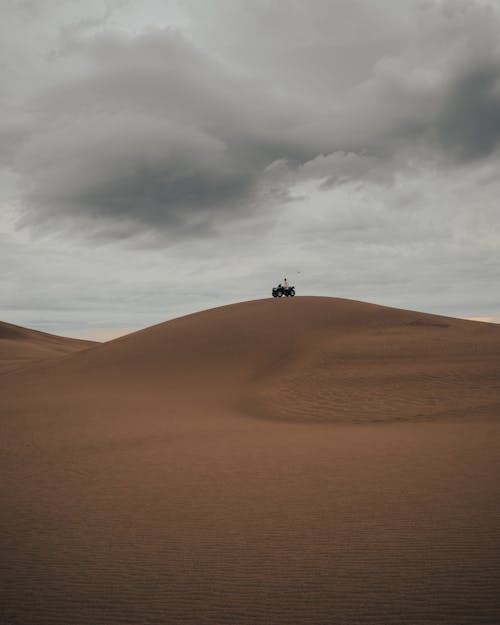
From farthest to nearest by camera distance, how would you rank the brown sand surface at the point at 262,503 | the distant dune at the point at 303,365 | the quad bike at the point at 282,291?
the quad bike at the point at 282,291, the distant dune at the point at 303,365, the brown sand surface at the point at 262,503

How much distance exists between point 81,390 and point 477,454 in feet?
62.4

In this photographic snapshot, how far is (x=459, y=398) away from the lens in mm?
16938

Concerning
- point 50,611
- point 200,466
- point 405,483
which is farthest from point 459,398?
point 50,611

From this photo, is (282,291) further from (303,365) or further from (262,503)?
(262,503)

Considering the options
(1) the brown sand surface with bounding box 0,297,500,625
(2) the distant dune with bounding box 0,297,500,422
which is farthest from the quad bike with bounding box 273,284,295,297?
(1) the brown sand surface with bounding box 0,297,500,625

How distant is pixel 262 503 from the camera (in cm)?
698

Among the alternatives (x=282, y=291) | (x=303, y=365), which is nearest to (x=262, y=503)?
(x=303, y=365)

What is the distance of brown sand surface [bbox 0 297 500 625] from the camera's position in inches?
173

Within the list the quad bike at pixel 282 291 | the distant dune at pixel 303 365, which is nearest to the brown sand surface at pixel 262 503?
the distant dune at pixel 303 365

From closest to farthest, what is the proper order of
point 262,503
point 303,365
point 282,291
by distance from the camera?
point 262,503 < point 303,365 < point 282,291

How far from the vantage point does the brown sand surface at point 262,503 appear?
4383mm

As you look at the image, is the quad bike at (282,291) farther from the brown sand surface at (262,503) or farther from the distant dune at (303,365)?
the brown sand surface at (262,503)

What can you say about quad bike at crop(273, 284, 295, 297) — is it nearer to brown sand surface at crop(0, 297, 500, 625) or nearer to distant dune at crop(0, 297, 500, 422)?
distant dune at crop(0, 297, 500, 422)

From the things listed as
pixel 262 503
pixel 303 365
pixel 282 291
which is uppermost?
pixel 282 291
